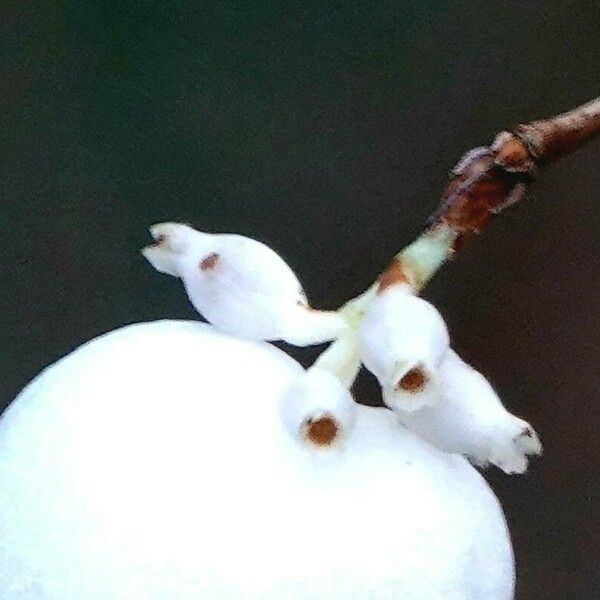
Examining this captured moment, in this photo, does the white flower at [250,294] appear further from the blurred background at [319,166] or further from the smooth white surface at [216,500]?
the blurred background at [319,166]

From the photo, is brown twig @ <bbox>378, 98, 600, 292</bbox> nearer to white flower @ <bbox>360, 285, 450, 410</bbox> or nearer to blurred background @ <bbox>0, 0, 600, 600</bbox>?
white flower @ <bbox>360, 285, 450, 410</bbox>

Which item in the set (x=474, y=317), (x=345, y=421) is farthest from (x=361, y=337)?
(x=474, y=317)

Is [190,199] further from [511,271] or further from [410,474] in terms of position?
[410,474]

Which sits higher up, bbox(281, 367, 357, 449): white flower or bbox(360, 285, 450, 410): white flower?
bbox(360, 285, 450, 410): white flower

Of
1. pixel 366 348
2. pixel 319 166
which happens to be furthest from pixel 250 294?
pixel 319 166

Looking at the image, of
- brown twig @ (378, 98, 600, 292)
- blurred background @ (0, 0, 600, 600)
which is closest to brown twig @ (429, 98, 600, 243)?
brown twig @ (378, 98, 600, 292)

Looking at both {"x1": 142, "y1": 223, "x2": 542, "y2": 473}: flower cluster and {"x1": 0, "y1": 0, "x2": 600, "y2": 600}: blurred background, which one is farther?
{"x1": 0, "y1": 0, "x2": 600, "y2": 600}: blurred background

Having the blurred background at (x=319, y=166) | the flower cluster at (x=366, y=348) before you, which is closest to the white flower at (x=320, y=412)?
the flower cluster at (x=366, y=348)
